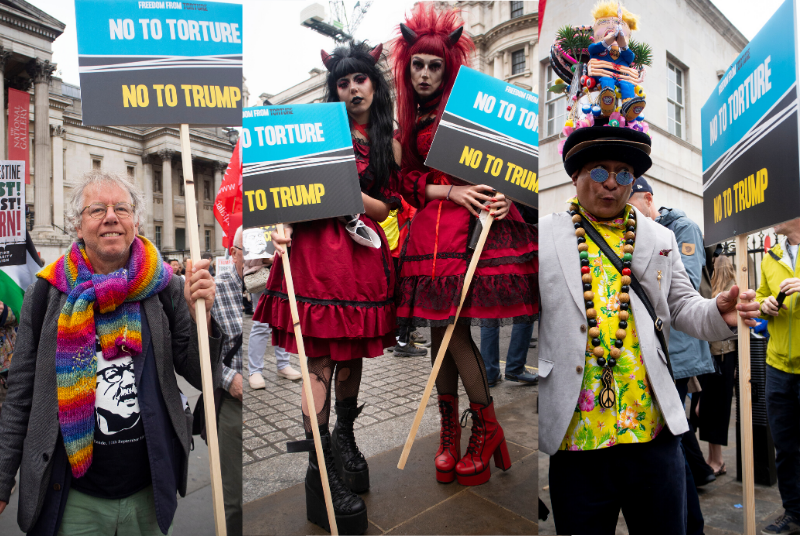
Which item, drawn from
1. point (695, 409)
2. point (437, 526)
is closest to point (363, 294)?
point (437, 526)

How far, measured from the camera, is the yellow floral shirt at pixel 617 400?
160 centimetres

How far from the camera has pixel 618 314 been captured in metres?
1.64

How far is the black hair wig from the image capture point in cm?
195

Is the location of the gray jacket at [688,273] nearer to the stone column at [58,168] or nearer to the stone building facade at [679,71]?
the stone building facade at [679,71]

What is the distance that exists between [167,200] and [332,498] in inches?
85.4

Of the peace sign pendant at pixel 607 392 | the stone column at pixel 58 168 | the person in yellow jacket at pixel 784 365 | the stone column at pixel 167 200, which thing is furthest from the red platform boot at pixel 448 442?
the stone column at pixel 58 168

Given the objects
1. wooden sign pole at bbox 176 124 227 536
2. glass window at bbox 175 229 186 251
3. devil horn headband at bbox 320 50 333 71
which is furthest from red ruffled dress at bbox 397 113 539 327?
glass window at bbox 175 229 186 251

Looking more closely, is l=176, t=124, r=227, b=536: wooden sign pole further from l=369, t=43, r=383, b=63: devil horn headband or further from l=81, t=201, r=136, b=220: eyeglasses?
l=369, t=43, r=383, b=63: devil horn headband

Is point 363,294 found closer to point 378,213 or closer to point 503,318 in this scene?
point 378,213

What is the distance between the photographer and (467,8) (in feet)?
6.53

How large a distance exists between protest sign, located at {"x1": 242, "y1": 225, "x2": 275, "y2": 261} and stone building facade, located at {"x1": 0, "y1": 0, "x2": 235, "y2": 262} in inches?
14.6

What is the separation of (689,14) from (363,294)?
7.27 ft

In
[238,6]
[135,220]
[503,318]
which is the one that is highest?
[238,6]

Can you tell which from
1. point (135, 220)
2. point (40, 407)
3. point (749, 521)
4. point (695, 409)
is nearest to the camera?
point (40, 407)
